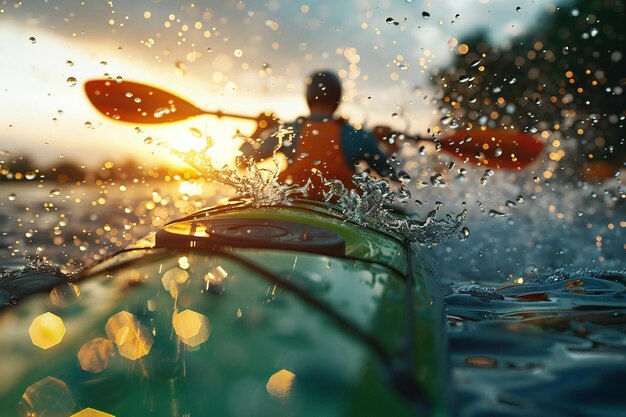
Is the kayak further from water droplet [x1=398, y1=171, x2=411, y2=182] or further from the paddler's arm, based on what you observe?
water droplet [x1=398, y1=171, x2=411, y2=182]

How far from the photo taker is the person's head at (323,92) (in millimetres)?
4227

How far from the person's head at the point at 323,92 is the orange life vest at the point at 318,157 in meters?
0.42

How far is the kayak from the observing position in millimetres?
1275

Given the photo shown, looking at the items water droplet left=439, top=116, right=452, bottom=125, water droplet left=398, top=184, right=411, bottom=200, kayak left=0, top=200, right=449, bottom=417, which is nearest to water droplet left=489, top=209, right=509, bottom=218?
water droplet left=439, top=116, right=452, bottom=125

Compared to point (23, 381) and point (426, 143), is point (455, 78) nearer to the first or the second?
point (426, 143)

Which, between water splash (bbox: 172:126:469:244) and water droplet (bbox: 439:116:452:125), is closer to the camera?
water splash (bbox: 172:126:469:244)

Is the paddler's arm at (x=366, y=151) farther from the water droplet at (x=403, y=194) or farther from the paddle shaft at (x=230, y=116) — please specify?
the paddle shaft at (x=230, y=116)

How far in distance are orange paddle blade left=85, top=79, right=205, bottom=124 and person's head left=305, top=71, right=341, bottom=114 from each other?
140 centimetres

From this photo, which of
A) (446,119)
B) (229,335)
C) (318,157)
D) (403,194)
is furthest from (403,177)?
(229,335)

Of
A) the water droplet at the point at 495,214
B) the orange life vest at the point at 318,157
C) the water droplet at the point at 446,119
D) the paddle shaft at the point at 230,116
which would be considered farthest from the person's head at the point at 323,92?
the water droplet at the point at 495,214

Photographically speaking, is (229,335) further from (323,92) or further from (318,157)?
(323,92)

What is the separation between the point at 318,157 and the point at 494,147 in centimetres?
186

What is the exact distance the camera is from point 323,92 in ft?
13.9

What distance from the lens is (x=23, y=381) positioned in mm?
1338
